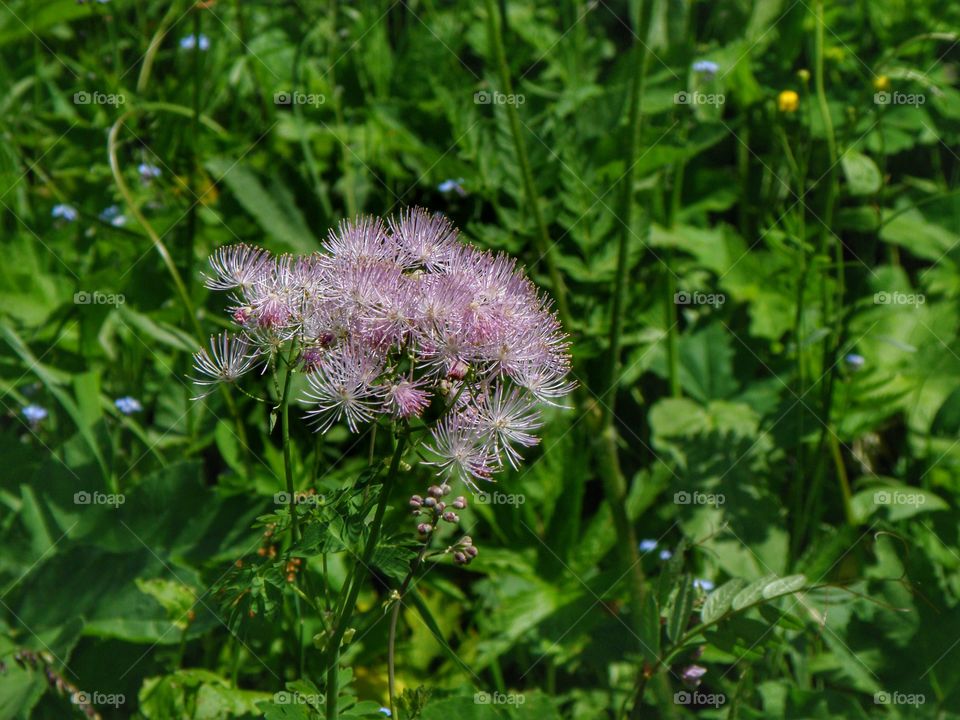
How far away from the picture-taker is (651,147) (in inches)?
132

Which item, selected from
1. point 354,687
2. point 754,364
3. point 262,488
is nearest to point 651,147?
point 754,364

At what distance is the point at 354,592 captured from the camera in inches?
68.8

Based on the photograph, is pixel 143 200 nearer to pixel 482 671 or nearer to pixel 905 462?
pixel 482 671

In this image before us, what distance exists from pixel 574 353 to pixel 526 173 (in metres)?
0.56

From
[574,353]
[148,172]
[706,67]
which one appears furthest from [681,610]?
[148,172]

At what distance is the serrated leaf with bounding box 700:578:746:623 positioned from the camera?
2137 mm

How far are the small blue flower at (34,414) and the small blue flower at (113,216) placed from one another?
76cm

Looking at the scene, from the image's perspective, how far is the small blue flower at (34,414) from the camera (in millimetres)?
3020

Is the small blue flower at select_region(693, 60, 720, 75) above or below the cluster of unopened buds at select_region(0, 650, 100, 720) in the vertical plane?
above

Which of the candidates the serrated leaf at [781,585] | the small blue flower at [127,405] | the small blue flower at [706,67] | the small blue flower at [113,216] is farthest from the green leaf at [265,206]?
the serrated leaf at [781,585]

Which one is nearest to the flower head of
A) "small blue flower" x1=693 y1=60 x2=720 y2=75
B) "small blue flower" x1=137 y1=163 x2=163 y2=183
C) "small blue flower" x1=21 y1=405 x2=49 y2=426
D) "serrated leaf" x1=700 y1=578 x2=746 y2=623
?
"serrated leaf" x1=700 y1=578 x2=746 y2=623

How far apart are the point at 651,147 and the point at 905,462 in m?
1.30

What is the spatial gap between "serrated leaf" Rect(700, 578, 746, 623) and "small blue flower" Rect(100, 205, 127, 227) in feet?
7.75

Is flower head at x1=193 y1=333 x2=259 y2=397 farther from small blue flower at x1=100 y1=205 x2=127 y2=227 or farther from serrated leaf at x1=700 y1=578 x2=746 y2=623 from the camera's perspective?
small blue flower at x1=100 y1=205 x2=127 y2=227
